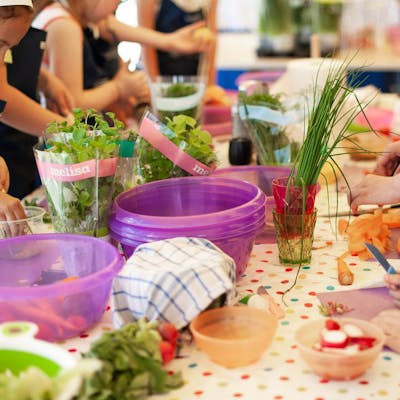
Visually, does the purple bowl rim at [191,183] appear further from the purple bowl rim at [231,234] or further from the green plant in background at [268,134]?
the green plant in background at [268,134]

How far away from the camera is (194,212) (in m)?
1.50

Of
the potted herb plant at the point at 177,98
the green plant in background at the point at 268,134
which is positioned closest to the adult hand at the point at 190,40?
the potted herb plant at the point at 177,98

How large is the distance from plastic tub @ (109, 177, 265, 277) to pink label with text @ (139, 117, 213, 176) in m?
0.03

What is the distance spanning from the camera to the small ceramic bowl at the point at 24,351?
91 centimetres

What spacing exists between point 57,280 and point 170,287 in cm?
26

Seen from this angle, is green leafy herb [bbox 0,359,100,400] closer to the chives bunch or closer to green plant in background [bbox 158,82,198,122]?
the chives bunch

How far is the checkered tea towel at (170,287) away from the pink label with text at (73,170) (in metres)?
0.20

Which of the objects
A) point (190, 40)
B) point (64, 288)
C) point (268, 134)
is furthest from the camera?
point (190, 40)

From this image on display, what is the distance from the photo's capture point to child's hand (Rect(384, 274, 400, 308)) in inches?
45.9

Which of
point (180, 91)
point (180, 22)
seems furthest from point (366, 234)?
point (180, 22)

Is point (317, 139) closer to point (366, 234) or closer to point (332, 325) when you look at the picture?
point (366, 234)

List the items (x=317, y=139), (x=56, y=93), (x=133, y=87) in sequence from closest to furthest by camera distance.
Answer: (x=317, y=139)
(x=56, y=93)
(x=133, y=87)

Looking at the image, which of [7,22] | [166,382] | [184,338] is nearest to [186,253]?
[184,338]

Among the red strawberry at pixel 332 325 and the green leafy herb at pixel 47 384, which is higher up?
the green leafy herb at pixel 47 384
